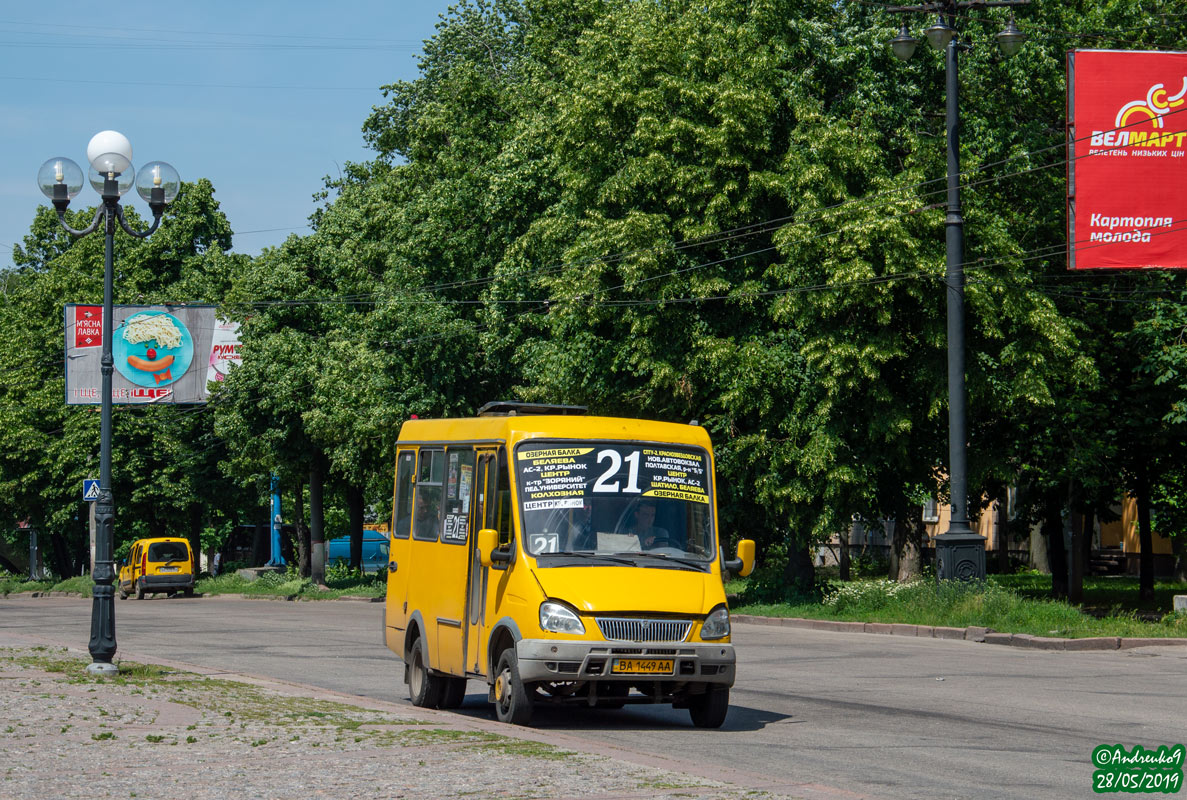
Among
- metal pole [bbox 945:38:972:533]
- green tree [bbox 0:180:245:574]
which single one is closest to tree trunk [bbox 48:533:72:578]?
green tree [bbox 0:180:245:574]

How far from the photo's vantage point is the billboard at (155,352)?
172 ft

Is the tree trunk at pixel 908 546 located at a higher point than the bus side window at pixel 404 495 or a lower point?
lower

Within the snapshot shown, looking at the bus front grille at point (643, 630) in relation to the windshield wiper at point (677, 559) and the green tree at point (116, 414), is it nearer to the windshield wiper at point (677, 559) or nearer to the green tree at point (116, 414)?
the windshield wiper at point (677, 559)

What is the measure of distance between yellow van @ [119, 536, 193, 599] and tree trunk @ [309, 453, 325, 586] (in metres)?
4.64

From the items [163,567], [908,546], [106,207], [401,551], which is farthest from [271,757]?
[163,567]

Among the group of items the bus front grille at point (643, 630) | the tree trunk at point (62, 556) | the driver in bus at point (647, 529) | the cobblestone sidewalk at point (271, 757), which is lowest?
the tree trunk at point (62, 556)

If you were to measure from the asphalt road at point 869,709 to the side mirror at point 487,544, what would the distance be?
1.46m

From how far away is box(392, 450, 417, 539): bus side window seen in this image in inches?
597

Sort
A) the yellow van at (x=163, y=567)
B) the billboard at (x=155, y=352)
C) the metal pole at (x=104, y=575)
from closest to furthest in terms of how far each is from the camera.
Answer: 1. the metal pole at (x=104, y=575)
2. the yellow van at (x=163, y=567)
3. the billboard at (x=155, y=352)

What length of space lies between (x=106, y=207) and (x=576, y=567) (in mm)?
8777

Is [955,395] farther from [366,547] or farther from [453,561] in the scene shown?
[366,547]

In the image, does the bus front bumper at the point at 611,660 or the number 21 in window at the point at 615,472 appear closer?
the bus front bumper at the point at 611,660

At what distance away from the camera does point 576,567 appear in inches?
473

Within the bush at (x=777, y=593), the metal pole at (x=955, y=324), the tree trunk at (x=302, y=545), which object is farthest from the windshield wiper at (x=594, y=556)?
the tree trunk at (x=302, y=545)
